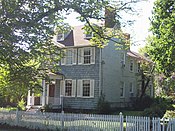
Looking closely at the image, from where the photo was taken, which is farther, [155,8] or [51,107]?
[51,107]

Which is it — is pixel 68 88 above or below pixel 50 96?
above

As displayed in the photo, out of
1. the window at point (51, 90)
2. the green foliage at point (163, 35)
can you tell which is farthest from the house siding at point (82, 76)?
the green foliage at point (163, 35)

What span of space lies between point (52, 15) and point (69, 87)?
1680cm

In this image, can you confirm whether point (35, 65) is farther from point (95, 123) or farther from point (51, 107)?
point (51, 107)

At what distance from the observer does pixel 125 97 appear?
35969 millimetres

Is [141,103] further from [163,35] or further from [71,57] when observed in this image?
[163,35]

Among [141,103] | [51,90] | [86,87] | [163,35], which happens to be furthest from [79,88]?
[163,35]

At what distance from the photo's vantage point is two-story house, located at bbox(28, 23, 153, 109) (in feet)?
101

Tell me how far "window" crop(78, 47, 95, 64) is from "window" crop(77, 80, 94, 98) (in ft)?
6.69

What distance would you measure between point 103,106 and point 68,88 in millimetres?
5162

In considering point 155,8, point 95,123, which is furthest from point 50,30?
point 155,8

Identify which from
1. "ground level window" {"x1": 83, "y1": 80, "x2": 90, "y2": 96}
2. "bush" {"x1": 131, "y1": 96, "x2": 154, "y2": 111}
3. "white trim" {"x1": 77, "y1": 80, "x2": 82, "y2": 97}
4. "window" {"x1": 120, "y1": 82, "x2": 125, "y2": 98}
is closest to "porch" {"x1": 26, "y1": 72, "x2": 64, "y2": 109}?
"white trim" {"x1": 77, "y1": 80, "x2": 82, "y2": 97}

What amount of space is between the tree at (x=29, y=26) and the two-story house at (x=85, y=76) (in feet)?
38.4

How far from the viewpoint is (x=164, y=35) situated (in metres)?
20.7
